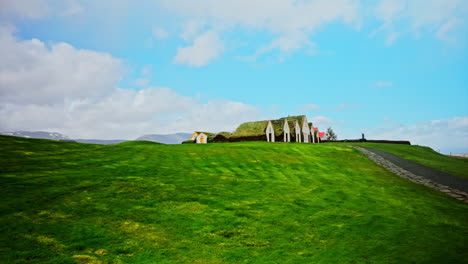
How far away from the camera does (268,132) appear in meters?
57.2

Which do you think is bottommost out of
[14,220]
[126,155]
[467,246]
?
[467,246]

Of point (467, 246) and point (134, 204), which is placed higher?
point (134, 204)

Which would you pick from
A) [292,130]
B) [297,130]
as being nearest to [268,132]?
[292,130]

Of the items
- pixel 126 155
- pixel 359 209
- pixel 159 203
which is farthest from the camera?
pixel 126 155

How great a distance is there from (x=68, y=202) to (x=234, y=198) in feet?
22.2

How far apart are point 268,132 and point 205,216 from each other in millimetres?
47483

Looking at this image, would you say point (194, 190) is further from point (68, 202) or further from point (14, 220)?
point (14, 220)

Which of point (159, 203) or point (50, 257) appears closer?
point (50, 257)

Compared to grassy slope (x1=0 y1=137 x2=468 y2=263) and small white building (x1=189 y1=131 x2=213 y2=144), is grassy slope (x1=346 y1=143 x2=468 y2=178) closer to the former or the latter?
grassy slope (x1=0 y1=137 x2=468 y2=263)

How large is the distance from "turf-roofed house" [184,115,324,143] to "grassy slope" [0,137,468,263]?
37.7m

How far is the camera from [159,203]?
38.0 feet

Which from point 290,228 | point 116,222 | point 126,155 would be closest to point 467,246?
point 290,228

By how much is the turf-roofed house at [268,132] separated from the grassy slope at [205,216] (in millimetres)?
37726

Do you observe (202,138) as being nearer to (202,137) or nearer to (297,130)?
(202,137)
